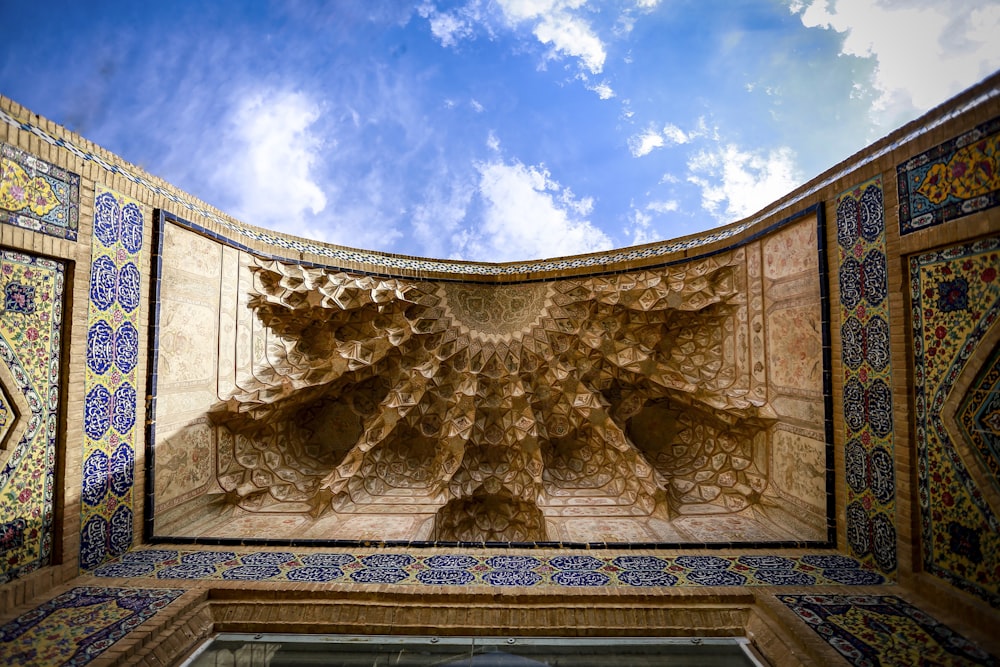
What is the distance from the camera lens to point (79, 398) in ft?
11.2

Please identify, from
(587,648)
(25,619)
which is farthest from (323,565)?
(587,648)

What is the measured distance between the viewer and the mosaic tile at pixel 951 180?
270 centimetres

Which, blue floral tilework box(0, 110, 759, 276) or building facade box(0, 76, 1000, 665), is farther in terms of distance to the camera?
blue floral tilework box(0, 110, 759, 276)

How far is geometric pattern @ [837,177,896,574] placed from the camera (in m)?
3.39

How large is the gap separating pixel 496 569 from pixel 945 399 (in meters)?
3.45

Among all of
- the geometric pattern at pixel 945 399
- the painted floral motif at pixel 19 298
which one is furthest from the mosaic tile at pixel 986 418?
the painted floral motif at pixel 19 298

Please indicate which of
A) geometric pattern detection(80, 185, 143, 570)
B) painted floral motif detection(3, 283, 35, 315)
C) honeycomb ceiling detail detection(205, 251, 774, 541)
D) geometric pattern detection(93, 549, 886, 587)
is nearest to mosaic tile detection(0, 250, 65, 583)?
painted floral motif detection(3, 283, 35, 315)

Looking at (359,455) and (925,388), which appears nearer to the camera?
(925,388)

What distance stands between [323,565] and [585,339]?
396 cm

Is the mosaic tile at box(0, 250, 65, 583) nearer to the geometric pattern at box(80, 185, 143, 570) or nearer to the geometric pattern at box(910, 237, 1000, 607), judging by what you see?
the geometric pattern at box(80, 185, 143, 570)

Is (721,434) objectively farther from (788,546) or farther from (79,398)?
(79,398)

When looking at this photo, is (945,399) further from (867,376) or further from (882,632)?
(882,632)

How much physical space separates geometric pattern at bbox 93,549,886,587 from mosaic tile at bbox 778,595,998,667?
26 centimetres

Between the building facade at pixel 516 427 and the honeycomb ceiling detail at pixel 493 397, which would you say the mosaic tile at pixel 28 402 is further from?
the honeycomb ceiling detail at pixel 493 397
